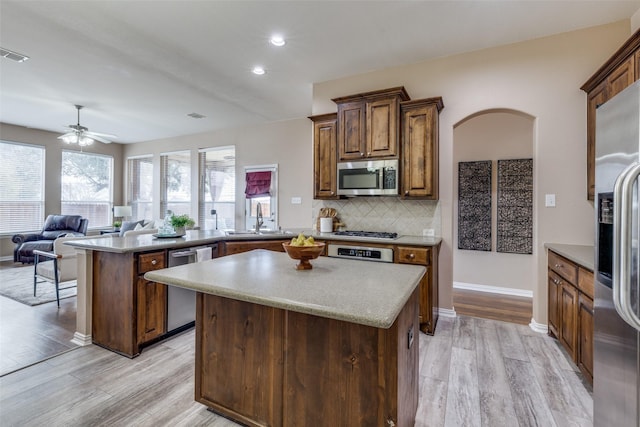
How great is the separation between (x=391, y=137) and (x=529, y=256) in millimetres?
2688

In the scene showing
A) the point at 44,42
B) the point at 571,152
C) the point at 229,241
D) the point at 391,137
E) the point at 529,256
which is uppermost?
the point at 44,42

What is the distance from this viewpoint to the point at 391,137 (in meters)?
3.26

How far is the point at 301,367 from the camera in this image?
140 cm

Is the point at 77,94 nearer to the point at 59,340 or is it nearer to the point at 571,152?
the point at 59,340

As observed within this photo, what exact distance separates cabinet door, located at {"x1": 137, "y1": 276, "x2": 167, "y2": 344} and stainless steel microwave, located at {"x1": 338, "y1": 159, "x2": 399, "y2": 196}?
84.5 inches

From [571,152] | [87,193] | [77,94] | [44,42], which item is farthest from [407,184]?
[87,193]

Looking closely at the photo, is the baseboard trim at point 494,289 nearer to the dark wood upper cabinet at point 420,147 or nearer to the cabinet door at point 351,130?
the dark wood upper cabinet at point 420,147

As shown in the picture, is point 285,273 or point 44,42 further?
point 44,42

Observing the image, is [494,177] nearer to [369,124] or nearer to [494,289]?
[494,289]

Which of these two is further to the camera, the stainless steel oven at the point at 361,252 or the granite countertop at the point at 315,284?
the stainless steel oven at the point at 361,252

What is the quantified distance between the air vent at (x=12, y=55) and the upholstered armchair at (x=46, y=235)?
12.0 feet

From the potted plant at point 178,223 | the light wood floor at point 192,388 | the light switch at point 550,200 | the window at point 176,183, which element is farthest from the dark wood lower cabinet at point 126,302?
the window at point 176,183

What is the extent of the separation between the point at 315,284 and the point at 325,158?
2539 mm

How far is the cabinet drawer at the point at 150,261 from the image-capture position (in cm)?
249
